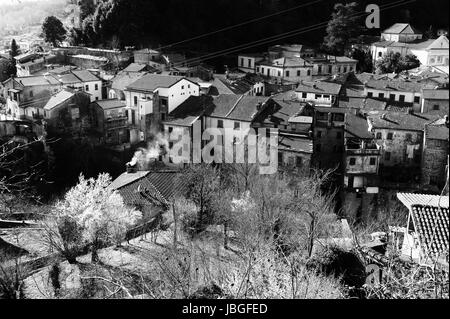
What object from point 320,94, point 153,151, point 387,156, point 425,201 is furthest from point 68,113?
point 425,201

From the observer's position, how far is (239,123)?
13227 mm

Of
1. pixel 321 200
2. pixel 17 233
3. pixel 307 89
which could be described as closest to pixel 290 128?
pixel 321 200

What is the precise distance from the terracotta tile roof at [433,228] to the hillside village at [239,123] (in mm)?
1718

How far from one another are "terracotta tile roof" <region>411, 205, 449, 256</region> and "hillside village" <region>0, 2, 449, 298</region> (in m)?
1.72

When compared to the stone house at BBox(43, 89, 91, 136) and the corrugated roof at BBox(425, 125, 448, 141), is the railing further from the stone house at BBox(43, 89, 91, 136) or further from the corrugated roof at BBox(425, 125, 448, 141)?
the stone house at BBox(43, 89, 91, 136)

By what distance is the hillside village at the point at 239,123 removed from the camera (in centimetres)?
923

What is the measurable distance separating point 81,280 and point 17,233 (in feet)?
5.41

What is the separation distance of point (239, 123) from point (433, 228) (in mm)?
10437

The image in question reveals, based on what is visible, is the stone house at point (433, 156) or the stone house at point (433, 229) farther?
the stone house at point (433, 156)

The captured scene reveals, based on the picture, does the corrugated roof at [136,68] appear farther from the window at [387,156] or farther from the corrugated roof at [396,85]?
the window at [387,156]

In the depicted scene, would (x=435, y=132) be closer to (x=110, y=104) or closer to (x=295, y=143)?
(x=295, y=143)

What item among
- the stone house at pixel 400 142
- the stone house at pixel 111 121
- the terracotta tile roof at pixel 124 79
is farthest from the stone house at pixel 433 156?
the terracotta tile roof at pixel 124 79

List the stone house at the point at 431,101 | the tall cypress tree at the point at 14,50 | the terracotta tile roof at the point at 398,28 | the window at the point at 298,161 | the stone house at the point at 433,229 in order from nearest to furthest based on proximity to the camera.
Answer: the stone house at the point at 433,229, the window at the point at 298,161, the stone house at the point at 431,101, the tall cypress tree at the point at 14,50, the terracotta tile roof at the point at 398,28
